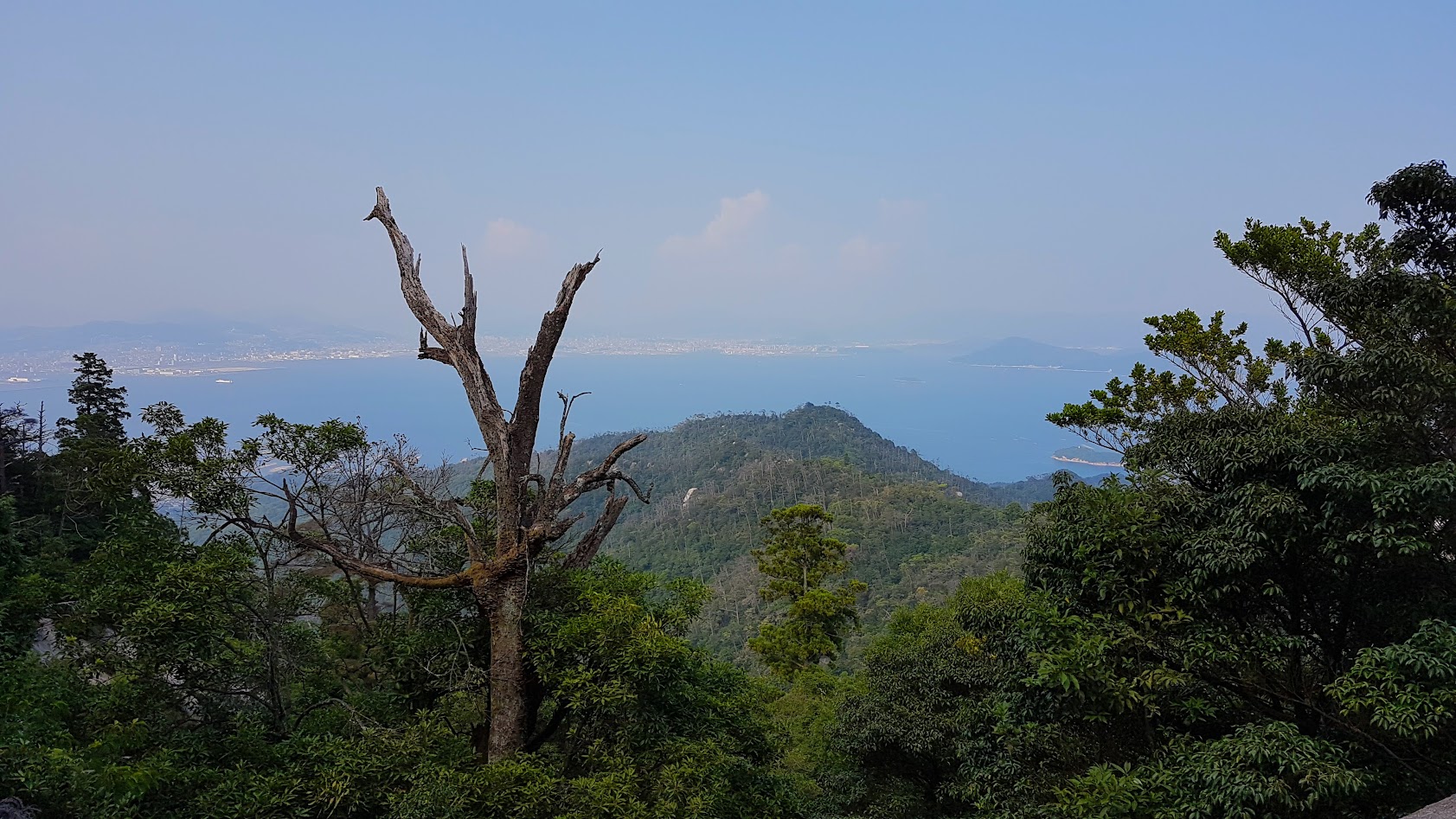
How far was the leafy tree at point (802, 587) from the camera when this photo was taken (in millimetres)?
16469

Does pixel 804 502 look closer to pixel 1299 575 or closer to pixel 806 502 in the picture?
pixel 806 502

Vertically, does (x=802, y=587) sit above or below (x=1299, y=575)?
below

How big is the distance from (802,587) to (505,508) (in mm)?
12602

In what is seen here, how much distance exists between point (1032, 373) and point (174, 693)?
17936 centimetres

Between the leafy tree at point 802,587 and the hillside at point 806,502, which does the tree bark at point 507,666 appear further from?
the hillside at point 806,502

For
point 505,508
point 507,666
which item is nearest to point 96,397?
point 505,508

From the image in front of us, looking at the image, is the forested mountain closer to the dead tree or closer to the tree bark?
the dead tree

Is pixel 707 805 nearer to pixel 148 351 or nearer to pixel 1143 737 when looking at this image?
pixel 1143 737

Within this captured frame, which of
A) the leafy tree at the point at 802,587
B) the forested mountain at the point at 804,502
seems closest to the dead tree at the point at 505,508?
the leafy tree at the point at 802,587

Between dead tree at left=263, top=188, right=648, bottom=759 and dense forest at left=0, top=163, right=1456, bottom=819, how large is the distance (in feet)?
0.11

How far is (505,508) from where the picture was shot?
5.64 m

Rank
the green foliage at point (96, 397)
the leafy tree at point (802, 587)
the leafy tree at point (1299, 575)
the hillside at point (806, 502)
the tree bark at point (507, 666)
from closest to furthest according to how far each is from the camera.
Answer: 1. the leafy tree at point (1299, 575)
2. the tree bark at point (507, 666)
3. the green foliage at point (96, 397)
4. the leafy tree at point (802, 587)
5. the hillside at point (806, 502)

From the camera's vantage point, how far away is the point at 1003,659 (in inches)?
213

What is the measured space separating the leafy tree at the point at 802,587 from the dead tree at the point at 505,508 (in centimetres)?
1111
